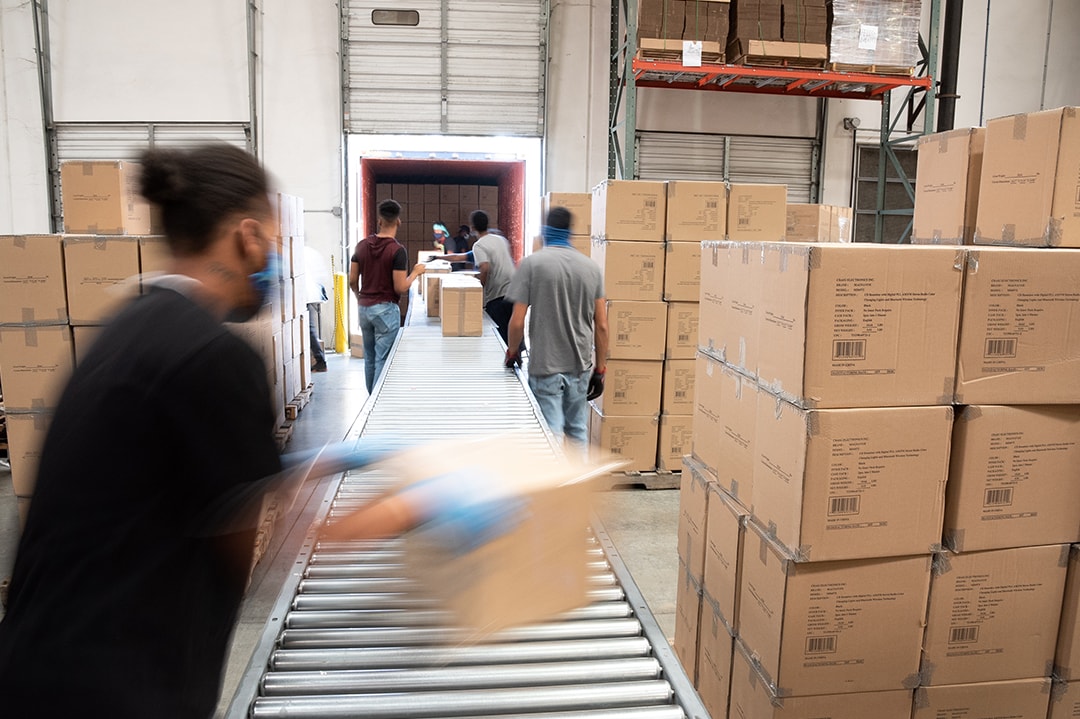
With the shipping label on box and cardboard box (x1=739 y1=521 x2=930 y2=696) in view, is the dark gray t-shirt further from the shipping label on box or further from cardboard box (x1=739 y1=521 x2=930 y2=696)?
cardboard box (x1=739 y1=521 x2=930 y2=696)

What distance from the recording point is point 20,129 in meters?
9.38

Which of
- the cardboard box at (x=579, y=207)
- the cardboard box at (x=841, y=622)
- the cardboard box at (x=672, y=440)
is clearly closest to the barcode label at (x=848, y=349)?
the cardboard box at (x=841, y=622)

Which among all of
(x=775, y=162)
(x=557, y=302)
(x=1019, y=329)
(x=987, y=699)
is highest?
(x=775, y=162)

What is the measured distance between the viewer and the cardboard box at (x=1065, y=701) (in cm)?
238

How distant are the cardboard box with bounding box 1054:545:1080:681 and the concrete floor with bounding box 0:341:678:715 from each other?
1.43m

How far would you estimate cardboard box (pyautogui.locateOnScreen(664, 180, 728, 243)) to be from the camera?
5258mm

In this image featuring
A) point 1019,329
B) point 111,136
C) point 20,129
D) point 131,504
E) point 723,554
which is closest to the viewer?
point 131,504

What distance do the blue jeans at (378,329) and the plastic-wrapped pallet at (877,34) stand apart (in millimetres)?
5689

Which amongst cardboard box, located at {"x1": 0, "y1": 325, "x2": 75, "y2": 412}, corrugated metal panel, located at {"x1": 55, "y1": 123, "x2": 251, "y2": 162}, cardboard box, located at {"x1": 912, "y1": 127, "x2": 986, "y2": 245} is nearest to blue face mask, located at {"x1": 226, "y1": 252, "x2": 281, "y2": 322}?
cardboard box, located at {"x1": 912, "y1": 127, "x2": 986, "y2": 245}

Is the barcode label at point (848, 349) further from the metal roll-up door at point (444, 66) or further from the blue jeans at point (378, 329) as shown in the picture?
the metal roll-up door at point (444, 66)

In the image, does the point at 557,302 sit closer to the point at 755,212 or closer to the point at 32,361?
the point at 755,212

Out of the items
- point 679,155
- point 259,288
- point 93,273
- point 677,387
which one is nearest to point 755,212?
point 677,387

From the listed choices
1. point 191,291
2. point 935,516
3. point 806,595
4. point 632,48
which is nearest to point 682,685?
point 806,595

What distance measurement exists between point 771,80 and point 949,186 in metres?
6.64
